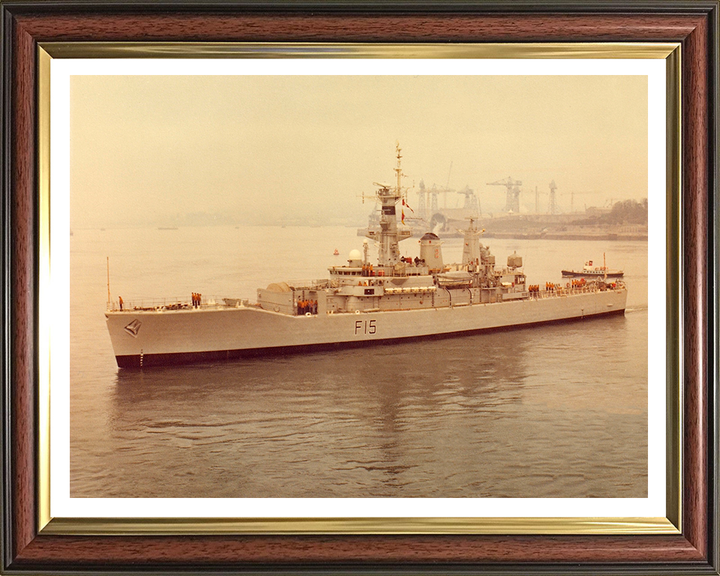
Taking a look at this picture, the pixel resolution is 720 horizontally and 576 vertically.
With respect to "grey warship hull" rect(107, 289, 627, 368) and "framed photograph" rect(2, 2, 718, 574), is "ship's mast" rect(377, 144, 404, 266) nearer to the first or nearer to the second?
"framed photograph" rect(2, 2, 718, 574)

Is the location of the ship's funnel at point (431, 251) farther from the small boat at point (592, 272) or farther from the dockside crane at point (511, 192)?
the small boat at point (592, 272)

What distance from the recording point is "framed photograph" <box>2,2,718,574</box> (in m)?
2.43

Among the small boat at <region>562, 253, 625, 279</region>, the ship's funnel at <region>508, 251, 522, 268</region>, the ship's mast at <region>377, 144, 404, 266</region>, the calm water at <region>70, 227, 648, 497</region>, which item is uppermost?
the ship's mast at <region>377, 144, 404, 266</region>

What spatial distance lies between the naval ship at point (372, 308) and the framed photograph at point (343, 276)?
2cm

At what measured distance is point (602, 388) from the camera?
2.61 meters

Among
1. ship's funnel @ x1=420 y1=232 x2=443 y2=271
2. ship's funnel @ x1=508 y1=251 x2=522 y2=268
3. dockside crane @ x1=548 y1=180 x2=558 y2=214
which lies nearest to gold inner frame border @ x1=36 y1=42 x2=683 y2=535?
dockside crane @ x1=548 y1=180 x2=558 y2=214

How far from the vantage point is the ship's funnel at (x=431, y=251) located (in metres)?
2.78

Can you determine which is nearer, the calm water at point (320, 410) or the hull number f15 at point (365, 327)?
the calm water at point (320, 410)

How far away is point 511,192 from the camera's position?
264 centimetres

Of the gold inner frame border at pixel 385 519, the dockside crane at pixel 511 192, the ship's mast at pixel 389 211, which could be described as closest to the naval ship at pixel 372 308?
the ship's mast at pixel 389 211

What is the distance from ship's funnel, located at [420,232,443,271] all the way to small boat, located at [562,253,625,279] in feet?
1.81

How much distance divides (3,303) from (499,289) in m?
2.06

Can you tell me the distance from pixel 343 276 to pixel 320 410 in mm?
596

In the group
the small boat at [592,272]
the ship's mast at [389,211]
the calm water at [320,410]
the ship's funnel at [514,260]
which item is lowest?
the calm water at [320,410]
